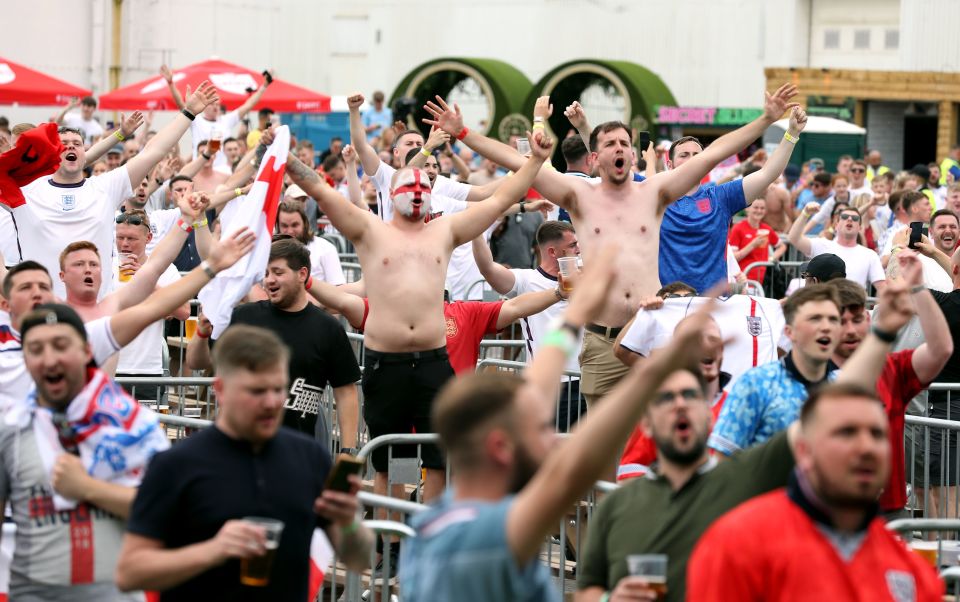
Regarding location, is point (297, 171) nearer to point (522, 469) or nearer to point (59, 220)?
point (59, 220)

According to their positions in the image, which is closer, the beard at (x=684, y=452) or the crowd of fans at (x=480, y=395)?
the crowd of fans at (x=480, y=395)

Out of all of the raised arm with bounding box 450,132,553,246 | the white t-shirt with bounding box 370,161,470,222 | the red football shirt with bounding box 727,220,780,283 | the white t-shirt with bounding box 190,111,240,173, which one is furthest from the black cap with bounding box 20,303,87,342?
the white t-shirt with bounding box 190,111,240,173

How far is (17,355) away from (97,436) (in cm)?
166

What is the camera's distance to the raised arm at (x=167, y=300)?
5668 millimetres

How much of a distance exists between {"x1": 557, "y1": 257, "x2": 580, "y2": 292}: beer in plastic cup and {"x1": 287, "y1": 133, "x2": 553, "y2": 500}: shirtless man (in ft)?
1.64

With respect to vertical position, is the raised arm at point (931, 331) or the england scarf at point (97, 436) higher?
the raised arm at point (931, 331)

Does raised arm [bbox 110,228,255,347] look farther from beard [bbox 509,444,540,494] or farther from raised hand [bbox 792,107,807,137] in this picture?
raised hand [bbox 792,107,807,137]

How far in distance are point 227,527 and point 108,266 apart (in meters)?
6.06

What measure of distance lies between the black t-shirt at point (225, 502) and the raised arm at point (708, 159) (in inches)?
187

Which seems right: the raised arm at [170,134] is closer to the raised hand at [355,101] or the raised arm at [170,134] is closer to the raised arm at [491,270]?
the raised hand at [355,101]

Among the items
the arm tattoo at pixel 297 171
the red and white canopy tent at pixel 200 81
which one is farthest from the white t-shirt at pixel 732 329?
the red and white canopy tent at pixel 200 81

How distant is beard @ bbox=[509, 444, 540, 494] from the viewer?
364cm

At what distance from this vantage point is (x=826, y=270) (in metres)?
8.51

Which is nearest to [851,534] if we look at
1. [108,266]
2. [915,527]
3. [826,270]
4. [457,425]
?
[457,425]
